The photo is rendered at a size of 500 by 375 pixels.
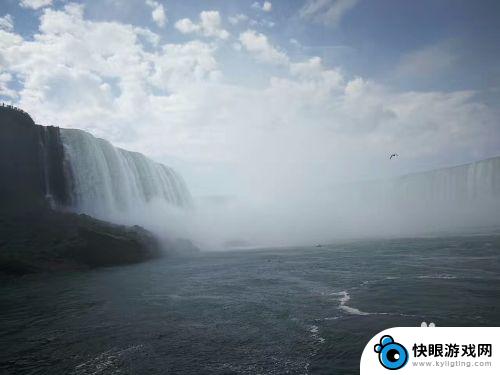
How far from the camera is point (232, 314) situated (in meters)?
13.2

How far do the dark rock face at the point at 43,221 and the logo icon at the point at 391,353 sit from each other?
2536 cm

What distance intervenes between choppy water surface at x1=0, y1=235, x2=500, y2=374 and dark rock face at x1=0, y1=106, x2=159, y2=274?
4252 millimetres

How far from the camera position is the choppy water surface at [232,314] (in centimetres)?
896

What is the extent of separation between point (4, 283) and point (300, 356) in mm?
20461

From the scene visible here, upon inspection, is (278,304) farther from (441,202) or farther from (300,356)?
(441,202)

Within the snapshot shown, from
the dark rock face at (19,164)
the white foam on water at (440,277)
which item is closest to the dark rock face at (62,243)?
the dark rock face at (19,164)

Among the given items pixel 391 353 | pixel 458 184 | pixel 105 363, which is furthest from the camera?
pixel 458 184

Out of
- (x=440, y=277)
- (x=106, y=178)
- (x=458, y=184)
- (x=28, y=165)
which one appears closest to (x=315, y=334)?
(x=440, y=277)

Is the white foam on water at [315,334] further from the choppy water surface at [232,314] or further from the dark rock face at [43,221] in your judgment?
the dark rock face at [43,221]

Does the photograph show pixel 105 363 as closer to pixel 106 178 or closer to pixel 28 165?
pixel 28 165

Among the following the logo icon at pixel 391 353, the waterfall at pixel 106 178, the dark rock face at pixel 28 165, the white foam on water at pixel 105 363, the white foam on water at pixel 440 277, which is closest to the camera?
the logo icon at pixel 391 353

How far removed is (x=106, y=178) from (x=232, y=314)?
1249 inches

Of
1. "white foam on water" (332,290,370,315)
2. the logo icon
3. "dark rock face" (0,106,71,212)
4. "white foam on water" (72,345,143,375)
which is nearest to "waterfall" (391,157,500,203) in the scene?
"white foam on water" (332,290,370,315)

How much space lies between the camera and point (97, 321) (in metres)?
12.9
